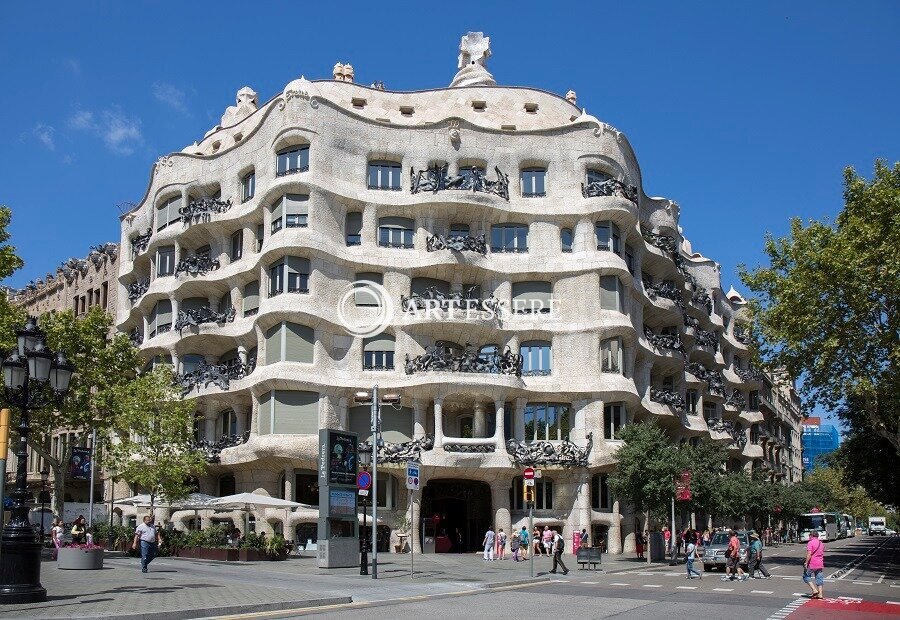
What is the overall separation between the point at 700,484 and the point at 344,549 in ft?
68.7

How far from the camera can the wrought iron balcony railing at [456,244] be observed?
48.4 metres

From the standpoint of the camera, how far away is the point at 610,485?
148 ft

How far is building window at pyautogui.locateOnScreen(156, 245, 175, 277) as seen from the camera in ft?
174

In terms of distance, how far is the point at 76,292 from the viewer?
226 feet

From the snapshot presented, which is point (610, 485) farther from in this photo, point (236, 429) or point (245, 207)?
point (245, 207)

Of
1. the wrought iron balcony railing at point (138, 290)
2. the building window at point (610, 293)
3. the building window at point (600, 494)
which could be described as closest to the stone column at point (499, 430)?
the building window at point (600, 494)

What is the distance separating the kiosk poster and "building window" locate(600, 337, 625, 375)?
1925 centimetres

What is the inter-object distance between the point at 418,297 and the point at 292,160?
9.51 metres

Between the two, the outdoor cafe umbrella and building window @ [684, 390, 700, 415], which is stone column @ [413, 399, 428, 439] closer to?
the outdoor cafe umbrella

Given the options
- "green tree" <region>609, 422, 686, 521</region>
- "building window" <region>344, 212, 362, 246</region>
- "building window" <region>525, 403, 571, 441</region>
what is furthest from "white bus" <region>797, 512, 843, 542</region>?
"building window" <region>344, 212, 362, 246</region>

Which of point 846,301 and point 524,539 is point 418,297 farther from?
point 846,301

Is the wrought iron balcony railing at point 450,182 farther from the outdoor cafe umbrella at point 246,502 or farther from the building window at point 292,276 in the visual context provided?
Answer: the outdoor cafe umbrella at point 246,502

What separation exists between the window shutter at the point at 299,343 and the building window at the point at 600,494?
53.5 ft

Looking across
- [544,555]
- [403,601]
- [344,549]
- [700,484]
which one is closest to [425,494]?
[544,555]
